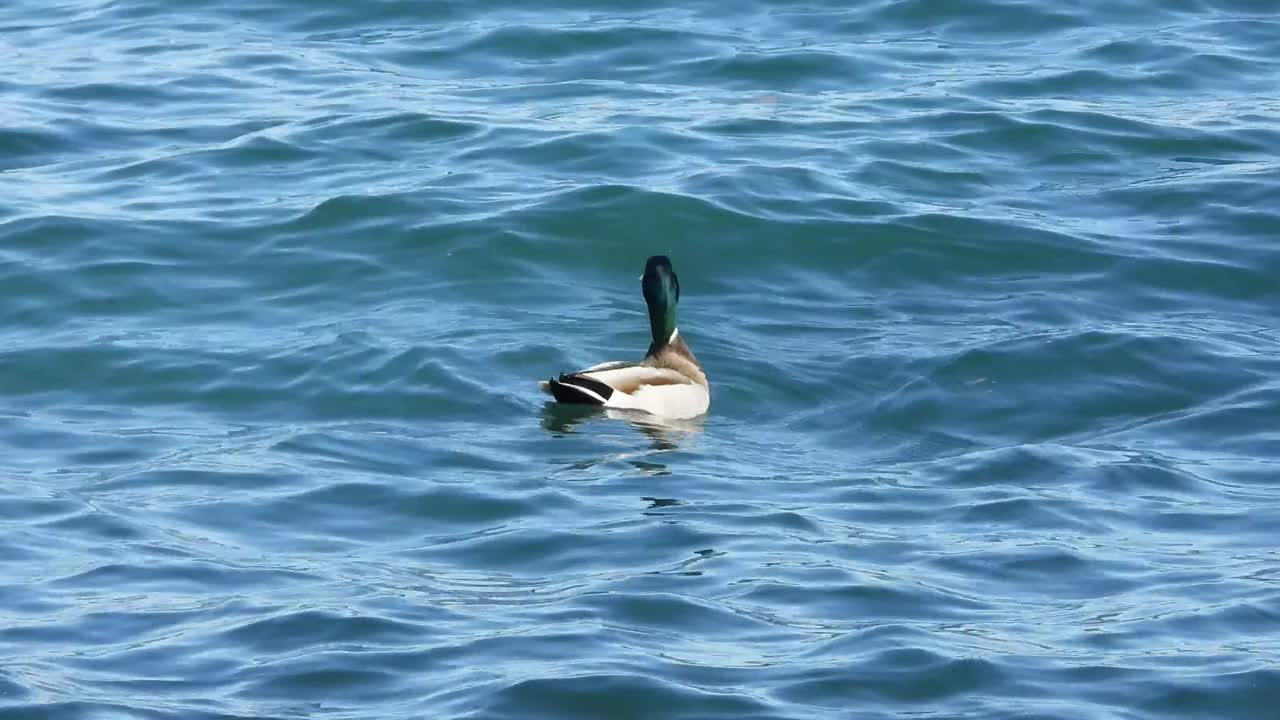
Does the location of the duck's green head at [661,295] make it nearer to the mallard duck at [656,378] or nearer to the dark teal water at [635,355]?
the mallard duck at [656,378]

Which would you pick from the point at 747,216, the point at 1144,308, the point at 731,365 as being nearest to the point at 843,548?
the point at 731,365

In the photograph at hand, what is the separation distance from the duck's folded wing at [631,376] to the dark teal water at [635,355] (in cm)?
22

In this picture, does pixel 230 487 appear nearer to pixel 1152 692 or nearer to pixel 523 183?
pixel 1152 692

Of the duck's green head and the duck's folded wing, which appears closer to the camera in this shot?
the duck's folded wing

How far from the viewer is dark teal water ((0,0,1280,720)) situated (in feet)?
23.7

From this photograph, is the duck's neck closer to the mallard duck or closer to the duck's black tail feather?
the mallard duck

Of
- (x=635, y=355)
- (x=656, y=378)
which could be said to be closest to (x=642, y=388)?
(x=656, y=378)

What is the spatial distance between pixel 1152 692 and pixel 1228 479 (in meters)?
3.11

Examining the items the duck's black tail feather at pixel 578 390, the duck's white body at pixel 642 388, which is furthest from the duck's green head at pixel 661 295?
the duck's black tail feather at pixel 578 390

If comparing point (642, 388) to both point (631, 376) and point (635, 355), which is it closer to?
point (631, 376)

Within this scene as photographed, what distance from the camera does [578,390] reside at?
11023 millimetres

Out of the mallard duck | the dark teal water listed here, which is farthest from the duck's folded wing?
the dark teal water

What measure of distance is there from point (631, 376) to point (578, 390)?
0.52 m

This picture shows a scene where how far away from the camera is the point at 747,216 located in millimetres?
14492
